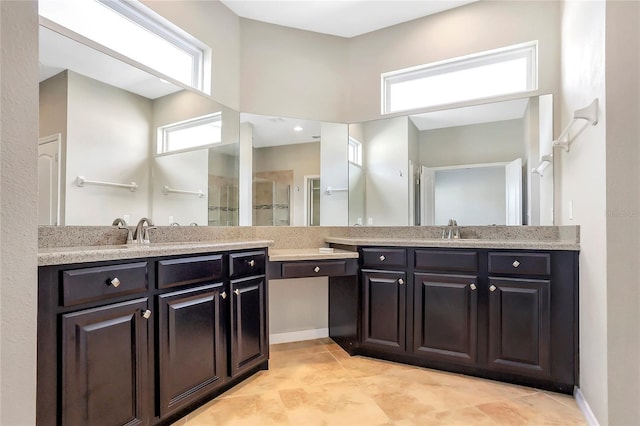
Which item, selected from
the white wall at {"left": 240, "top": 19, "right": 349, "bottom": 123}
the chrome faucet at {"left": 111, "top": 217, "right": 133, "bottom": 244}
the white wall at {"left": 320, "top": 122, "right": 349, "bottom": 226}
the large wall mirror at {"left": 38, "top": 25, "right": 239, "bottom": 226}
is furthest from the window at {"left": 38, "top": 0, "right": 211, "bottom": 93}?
the white wall at {"left": 320, "top": 122, "right": 349, "bottom": 226}

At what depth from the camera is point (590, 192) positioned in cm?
177

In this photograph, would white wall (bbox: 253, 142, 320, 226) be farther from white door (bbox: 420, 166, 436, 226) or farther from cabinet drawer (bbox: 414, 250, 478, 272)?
cabinet drawer (bbox: 414, 250, 478, 272)

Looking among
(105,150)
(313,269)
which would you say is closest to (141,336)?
(105,150)

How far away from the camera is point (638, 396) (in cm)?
146

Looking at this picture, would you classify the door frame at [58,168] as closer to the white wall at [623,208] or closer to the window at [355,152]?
the window at [355,152]

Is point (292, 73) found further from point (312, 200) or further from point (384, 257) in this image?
point (384, 257)

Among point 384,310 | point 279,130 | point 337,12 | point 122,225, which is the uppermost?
point 337,12

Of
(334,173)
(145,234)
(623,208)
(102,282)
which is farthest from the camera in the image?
(334,173)

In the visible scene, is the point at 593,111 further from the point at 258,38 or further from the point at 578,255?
the point at 258,38

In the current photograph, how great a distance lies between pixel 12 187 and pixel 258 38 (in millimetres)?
2535

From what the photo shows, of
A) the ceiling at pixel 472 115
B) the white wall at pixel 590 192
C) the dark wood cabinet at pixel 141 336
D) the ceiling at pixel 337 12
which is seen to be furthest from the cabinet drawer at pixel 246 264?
the ceiling at pixel 337 12

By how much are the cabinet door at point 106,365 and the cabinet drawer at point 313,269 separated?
1070 mm

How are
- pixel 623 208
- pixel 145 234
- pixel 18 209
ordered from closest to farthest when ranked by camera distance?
pixel 18 209, pixel 623 208, pixel 145 234

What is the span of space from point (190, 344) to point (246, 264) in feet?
1.92
